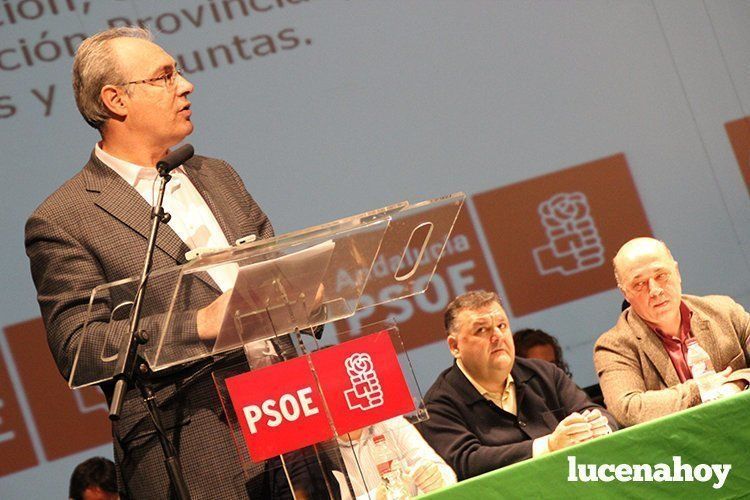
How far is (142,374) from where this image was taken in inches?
78.2

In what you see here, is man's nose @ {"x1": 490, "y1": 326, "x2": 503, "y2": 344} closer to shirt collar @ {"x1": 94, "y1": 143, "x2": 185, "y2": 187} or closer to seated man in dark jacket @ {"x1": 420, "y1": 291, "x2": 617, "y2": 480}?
seated man in dark jacket @ {"x1": 420, "y1": 291, "x2": 617, "y2": 480}

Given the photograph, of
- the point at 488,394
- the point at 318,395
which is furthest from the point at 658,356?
the point at 318,395

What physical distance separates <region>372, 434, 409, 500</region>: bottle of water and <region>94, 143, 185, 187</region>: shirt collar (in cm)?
82

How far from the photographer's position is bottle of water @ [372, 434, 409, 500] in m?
1.96

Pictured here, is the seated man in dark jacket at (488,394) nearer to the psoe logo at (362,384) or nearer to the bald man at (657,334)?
the bald man at (657,334)

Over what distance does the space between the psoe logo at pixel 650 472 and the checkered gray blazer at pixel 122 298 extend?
67cm

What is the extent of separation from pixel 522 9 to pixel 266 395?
3.45m

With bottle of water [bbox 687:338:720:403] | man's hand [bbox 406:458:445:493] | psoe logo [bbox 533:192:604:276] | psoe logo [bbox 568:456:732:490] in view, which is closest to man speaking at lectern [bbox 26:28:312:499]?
man's hand [bbox 406:458:445:493]

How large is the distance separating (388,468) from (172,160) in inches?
29.0

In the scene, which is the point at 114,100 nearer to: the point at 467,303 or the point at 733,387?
the point at 467,303


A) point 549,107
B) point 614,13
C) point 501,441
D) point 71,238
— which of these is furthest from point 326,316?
point 614,13

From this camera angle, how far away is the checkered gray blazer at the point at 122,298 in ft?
6.79

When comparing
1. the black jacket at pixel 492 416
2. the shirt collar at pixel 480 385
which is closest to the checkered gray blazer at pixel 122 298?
the black jacket at pixel 492 416

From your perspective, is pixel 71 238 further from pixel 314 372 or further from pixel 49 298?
pixel 314 372
